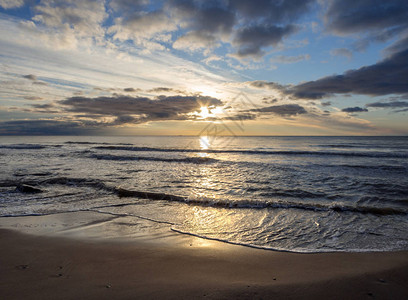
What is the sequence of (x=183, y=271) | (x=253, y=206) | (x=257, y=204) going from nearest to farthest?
1. (x=183, y=271)
2. (x=253, y=206)
3. (x=257, y=204)

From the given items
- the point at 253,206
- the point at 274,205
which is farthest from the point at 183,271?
the point at 274,205

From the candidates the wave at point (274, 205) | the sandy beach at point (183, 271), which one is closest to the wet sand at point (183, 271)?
the sandy beach at point (183, 271)

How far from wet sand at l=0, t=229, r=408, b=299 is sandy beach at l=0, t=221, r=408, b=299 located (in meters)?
0.01

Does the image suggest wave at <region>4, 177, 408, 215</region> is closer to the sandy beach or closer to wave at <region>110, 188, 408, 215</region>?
wave at <region>110, 188, 408, 215</region>

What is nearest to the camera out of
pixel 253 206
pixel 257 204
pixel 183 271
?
pixel 183 271

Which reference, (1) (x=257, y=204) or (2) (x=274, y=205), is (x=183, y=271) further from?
(2) (x=274, y=205)

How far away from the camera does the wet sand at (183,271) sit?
3.00m

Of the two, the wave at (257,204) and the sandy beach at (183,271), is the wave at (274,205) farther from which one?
the sandy beach at (183,271)

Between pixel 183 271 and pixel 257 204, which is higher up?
pixel 183 271

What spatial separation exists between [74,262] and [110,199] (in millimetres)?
5216

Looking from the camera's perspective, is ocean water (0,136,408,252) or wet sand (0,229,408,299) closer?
wet sand (0,229,408,299)

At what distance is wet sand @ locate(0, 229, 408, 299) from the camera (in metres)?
3.00

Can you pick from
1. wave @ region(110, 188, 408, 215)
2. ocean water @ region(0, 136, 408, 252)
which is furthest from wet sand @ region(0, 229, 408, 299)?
wave @ region(110, 188, 408, 215)

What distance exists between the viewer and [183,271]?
12.1 feet
